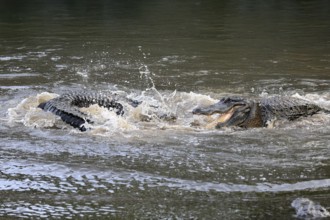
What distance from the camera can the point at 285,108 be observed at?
7.11 meters

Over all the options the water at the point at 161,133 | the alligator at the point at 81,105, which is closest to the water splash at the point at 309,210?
the water at the point at 161,133

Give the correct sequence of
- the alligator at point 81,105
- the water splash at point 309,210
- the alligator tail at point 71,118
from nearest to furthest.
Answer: the water splash at point 309,210 < the alligator tail at point 71,118 < the alligator at point 81,105

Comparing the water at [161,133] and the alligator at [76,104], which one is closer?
the water at [161,133]

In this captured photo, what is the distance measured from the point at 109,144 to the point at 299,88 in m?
3.74

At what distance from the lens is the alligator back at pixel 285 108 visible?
7027mm

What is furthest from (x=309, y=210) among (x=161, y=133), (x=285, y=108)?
(x=285, y=108)

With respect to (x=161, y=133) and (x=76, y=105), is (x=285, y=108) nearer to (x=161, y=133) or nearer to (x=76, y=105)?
(x=161, y=133)

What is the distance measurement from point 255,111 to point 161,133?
114cm

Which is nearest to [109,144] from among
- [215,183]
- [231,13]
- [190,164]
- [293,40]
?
[190,164]

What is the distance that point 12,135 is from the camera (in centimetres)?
667

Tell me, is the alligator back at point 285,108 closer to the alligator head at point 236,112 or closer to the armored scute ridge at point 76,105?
the alligator head at point 236,112

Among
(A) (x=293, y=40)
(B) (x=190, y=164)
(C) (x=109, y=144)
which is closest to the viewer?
(B) (x=190, y=164)

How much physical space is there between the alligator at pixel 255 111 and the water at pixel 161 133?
126 mm

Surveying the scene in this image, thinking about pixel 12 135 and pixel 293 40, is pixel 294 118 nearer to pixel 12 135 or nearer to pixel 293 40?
pixel 12 135
